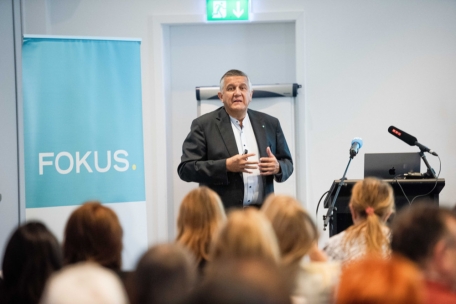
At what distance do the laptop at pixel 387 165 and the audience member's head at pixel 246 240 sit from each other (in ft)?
7.61

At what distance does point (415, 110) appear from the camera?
5.79 m

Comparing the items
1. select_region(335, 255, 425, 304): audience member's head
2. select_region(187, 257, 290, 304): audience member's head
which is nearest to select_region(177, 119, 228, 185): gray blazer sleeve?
select_region(335, 255, 425, 304): audience member's head

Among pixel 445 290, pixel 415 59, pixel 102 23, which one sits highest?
pixel 102 23

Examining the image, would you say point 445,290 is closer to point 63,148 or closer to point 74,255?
point 74,255

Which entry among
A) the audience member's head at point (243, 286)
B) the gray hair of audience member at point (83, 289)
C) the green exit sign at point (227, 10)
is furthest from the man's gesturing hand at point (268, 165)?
→ the green exit sign at point (227, 10)

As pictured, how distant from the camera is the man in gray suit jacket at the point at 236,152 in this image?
3490 mm

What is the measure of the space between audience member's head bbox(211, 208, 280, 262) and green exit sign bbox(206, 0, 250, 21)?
169 inches

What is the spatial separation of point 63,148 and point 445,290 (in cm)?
337

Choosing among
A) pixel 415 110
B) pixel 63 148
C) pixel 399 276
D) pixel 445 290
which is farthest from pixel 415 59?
pixel 399 276

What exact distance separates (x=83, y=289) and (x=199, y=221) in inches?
45.4

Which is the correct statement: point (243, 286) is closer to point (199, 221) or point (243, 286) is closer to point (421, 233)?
point (421, 233)

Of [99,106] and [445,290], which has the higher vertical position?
[99,106]

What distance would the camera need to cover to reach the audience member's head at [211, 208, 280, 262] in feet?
5.35

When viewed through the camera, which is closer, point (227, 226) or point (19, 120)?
point (227, 226)
